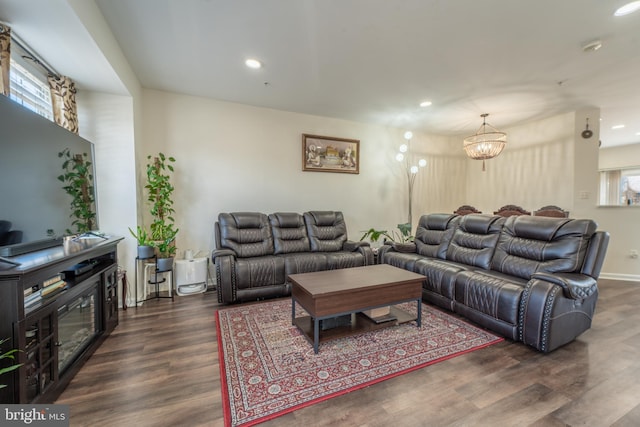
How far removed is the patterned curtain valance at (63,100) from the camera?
95.3 inches

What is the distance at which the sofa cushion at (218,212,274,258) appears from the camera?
346 centimetres

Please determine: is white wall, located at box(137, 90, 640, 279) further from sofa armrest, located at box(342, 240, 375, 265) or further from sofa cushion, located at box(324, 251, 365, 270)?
sofa cushion, located at box(324, 251, 365, 270)

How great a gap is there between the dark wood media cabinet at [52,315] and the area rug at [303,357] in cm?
94

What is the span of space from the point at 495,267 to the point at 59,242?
13.1 feet

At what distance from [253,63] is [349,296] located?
101 inches

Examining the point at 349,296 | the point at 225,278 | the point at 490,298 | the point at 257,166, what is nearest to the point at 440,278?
the point at 490,298

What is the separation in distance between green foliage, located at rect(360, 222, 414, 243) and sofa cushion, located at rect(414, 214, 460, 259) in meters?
0.66

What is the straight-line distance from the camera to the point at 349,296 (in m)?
2.14

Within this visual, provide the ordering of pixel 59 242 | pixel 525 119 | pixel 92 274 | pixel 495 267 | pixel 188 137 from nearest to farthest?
pixel 59 242
pixel 92 274
pixel 495 267
pixel 188 137
pixel 525 119

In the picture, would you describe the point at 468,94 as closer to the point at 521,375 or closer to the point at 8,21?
the point at 521,375

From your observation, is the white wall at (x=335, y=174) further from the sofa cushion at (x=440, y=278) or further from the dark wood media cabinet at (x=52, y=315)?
the sofa cushion at (x=440, y=278)

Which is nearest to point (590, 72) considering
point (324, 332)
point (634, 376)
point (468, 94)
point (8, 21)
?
point (468, 94)

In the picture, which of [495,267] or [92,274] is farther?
[495,267]

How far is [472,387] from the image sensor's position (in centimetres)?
167
